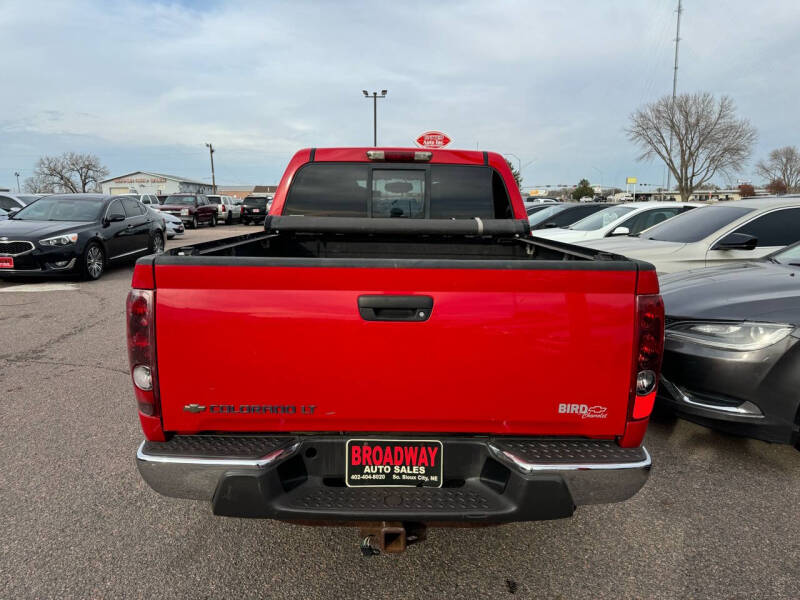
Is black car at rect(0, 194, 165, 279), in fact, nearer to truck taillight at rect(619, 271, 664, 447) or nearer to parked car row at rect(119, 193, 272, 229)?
truck taillight at rect(619, 271, 664, 447)

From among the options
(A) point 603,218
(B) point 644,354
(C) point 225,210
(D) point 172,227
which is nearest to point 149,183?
(C) point 225,210

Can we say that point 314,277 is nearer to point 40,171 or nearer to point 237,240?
point 237,240

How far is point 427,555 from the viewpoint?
8.16 ft

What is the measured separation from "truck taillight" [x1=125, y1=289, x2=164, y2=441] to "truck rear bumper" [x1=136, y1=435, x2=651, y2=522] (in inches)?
5.0

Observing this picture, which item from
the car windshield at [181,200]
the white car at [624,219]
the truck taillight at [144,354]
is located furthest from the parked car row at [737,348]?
the car windshield at [181,200]

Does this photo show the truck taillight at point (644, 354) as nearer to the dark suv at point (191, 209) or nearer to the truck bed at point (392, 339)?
the truck bed at point (392, 339)

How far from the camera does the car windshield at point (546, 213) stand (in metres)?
13.3

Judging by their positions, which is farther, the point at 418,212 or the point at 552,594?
the point at 418,212

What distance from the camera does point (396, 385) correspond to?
1.93 metres

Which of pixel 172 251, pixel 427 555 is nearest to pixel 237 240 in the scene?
pixel 172 251

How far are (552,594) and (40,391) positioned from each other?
177 inches

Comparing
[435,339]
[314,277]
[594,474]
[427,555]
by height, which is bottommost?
[427,555]

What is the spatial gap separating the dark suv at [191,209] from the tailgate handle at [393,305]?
28.2 meters

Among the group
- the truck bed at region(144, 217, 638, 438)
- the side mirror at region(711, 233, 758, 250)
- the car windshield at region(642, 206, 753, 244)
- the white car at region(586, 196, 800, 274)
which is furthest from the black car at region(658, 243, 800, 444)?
the car windshield at region(642, 206, 753, 244)
